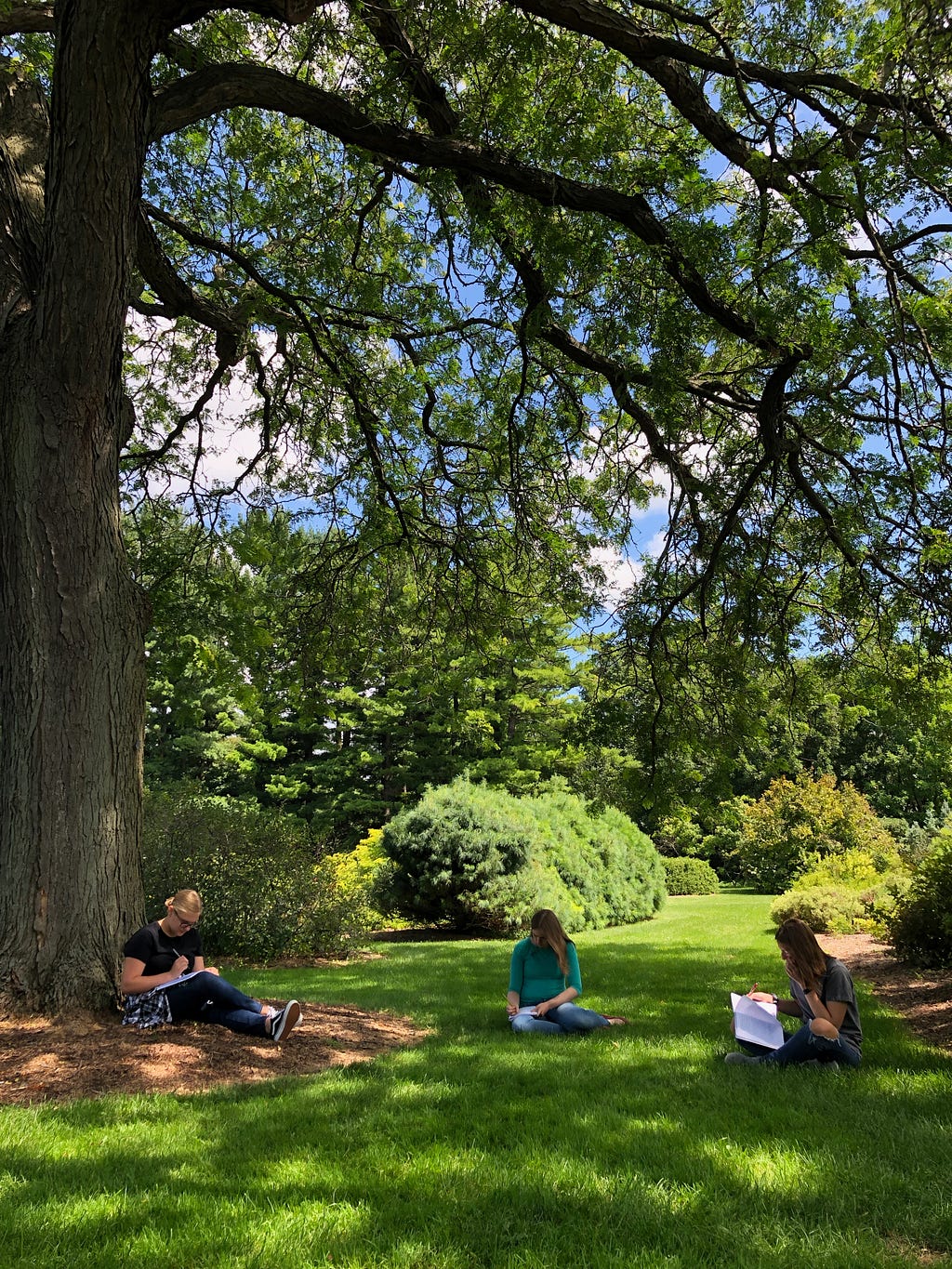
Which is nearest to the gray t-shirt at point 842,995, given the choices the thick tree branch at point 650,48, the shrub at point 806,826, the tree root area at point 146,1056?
the tree root area at point 146,1056

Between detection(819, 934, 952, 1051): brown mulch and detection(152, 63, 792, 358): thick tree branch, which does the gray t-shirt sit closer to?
detection(819, 934, 952, 1051): brown mulch

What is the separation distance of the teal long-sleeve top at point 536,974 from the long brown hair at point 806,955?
186 centimetres

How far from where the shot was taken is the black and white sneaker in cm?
528

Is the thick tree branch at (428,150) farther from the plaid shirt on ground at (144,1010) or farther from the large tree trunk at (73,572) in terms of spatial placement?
the plaid shirt on ground at (144,1010)

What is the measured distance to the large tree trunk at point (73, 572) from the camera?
5023 mm

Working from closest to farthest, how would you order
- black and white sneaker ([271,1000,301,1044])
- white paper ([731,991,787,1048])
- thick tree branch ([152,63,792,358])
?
white paper ([731,991,787,1048])
black and white sneaker ([271,1000,301,1044])
thick tree branch ([152,63,792,358])

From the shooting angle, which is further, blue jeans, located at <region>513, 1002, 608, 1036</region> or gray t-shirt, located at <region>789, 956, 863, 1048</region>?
blue jeans, located at <region>513, 1002, 608, 1036</region>

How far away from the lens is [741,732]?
8242 mm

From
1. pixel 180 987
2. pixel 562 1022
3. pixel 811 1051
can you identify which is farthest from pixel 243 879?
pixel 811 1051

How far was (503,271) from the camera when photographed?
6969 mm

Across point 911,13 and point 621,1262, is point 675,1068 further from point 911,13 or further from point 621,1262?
point 911,13

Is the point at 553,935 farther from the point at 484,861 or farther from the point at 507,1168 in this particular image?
the point at 484,861

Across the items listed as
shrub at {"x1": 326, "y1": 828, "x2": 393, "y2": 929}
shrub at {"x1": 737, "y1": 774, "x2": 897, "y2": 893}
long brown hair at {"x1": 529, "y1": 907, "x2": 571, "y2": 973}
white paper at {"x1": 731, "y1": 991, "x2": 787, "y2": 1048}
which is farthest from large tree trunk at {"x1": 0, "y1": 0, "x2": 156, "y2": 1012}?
shrub at {"x1": 737, "y1": 774, "x2": 897, "y2": 893}

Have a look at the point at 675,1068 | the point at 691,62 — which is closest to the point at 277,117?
the point at 691,62
